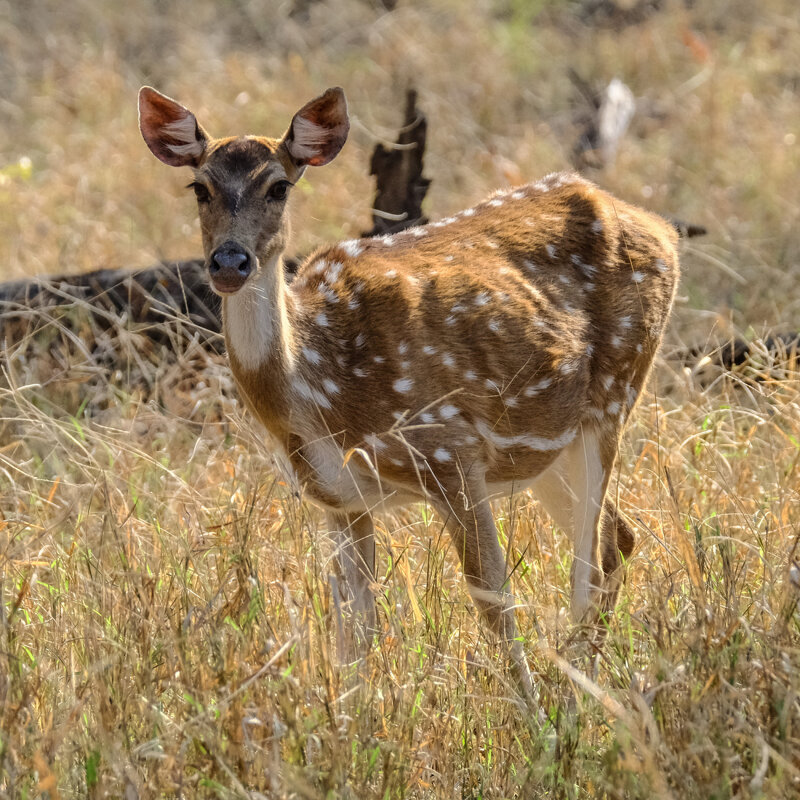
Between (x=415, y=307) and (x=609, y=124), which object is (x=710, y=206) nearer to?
(x=609, y=124)

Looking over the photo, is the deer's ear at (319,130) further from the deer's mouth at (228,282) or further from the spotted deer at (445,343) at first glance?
the deer's mouth at (228,282)

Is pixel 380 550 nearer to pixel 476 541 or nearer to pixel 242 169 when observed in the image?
pixel 476 541

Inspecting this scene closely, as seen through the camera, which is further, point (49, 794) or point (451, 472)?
point (451, 472)

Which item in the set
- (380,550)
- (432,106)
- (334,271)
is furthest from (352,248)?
(432,106)

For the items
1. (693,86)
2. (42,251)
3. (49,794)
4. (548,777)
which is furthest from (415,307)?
(693,86)

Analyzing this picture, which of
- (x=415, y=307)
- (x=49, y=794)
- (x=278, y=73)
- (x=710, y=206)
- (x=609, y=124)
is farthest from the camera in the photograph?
(x=278, y=73)

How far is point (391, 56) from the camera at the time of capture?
13.1 m

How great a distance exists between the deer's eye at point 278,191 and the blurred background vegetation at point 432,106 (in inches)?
132

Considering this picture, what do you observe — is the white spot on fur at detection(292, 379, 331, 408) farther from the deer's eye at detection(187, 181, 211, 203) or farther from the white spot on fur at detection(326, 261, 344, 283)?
the deer's eye at detection(187, 181, 211, 203)

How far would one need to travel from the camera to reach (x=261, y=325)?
4.32m

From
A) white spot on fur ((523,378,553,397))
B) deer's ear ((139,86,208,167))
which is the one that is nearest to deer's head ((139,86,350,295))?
deer's ear ((139,86,208,167))

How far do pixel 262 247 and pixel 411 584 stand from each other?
128 cm

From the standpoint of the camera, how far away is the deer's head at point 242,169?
4.19m

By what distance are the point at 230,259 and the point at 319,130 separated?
0.80 metres
